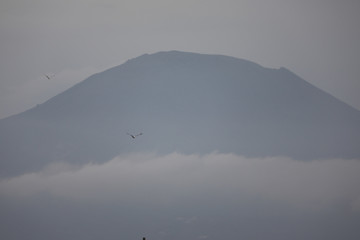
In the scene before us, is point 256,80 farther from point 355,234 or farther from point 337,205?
point 337,205

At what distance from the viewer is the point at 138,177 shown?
53.5m

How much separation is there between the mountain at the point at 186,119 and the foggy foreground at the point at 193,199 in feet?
5.18

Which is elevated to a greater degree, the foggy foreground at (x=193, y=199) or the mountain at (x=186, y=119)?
the mountain at (x=186, y=119)

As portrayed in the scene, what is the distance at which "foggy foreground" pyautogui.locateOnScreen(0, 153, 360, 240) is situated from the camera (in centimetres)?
4531

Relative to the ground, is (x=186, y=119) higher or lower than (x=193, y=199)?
higher

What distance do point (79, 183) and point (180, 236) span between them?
61.9 ft

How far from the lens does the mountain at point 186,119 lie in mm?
44312

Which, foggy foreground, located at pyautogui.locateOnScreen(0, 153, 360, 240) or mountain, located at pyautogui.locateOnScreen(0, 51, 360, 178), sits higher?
mountain, located at pyautogui.locateOnScreen(0, 51, 360, 178)

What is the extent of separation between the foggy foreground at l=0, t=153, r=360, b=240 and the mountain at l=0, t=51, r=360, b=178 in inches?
62.1

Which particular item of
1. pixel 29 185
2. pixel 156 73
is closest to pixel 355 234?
pixel 29 185

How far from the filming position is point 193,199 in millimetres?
57781

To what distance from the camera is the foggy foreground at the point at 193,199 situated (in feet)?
149

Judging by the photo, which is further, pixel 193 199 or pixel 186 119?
pixel 186 119

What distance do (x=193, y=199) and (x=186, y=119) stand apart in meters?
22.5
